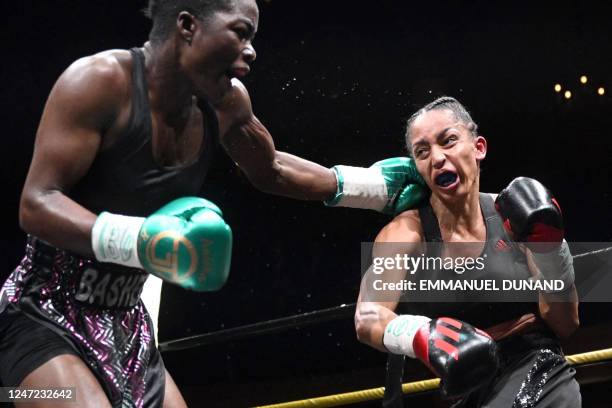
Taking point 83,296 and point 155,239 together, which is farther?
point 83,296

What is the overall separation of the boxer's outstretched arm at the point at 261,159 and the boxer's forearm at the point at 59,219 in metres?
0.51

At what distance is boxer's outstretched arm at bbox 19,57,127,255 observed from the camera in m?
1.28

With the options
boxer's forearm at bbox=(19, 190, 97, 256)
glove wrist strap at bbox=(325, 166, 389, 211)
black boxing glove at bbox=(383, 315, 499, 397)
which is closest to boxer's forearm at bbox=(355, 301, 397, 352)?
black boxing glove at bbox=(383, 315, 499, 397)

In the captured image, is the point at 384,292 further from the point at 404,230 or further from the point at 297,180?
the point at 297,180

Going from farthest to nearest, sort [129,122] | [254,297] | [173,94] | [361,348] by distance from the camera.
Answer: [254,297], [361,348], [173,94], [129,122]

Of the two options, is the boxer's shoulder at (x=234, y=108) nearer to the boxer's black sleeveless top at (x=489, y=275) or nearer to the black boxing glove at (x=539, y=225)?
the boxer's black sleeveless top at (x=489, y=275)

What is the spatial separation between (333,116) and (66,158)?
11.6ft

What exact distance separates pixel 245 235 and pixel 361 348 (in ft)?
3.26

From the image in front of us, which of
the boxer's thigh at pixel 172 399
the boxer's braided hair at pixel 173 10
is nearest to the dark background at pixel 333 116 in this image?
the boxer's thigh at pixel 172 399

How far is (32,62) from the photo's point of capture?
4012 millimetres

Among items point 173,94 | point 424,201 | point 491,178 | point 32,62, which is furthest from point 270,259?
point 173,94

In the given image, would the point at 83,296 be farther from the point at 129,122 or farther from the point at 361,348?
the point at 361,348

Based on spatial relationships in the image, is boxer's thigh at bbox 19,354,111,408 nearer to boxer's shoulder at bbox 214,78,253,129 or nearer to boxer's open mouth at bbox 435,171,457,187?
boxer's shoulder at bbox 214,78,253,129

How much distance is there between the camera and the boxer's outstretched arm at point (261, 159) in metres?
1.74
